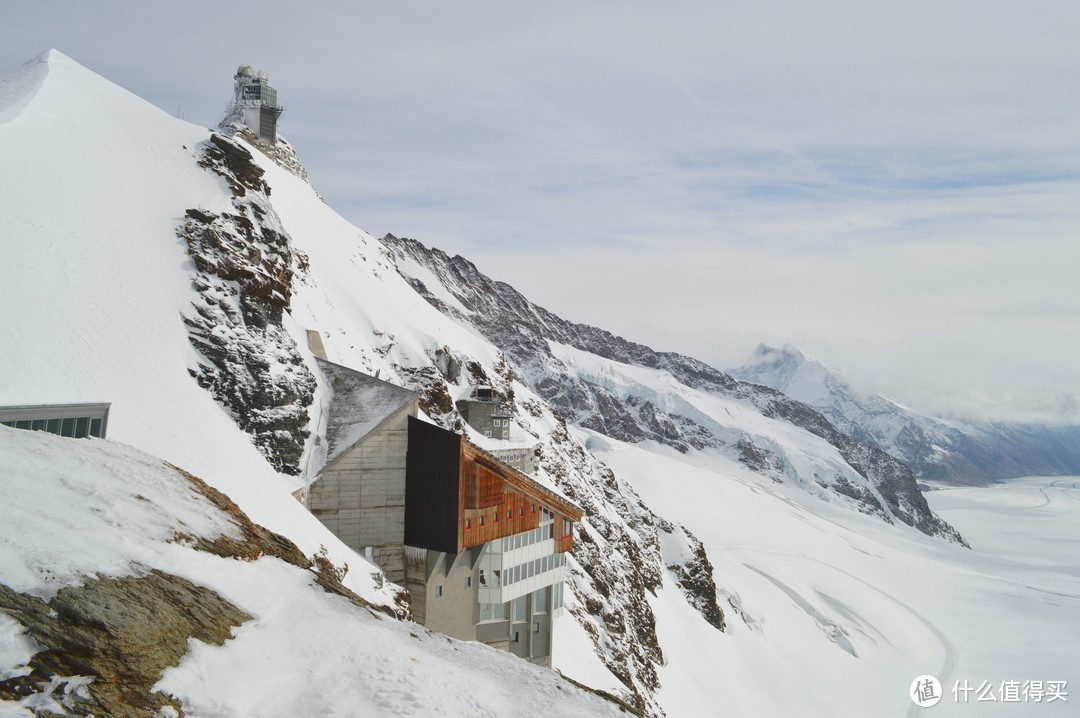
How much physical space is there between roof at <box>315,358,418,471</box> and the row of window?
12654 millimetres

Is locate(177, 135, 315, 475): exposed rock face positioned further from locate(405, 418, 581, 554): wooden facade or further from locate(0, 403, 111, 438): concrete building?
locate(0, 403, 111, 438): concrete building

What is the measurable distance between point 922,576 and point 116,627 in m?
162

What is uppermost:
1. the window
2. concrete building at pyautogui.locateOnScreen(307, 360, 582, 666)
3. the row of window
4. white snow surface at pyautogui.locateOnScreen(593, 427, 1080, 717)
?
the row of window

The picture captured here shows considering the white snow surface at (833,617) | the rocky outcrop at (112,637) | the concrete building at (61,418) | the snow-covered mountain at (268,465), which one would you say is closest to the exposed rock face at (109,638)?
the rocky outcrop at (112,637)

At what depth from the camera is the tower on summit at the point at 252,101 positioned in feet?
288

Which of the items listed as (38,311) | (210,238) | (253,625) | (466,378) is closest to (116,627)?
(253,625)

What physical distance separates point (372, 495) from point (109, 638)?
2770 centimetres

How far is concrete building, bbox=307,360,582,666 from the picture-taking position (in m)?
37.1

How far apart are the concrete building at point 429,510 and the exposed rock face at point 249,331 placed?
235 centimetres

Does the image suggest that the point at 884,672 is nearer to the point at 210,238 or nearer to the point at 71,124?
the point at 210,238

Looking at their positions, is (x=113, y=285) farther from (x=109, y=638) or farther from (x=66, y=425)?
(x=109, y=638)

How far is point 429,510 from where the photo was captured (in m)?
37.4

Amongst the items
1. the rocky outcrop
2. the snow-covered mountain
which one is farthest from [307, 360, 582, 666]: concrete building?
the rocky outcrop

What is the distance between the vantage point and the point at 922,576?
14688 centimetres
